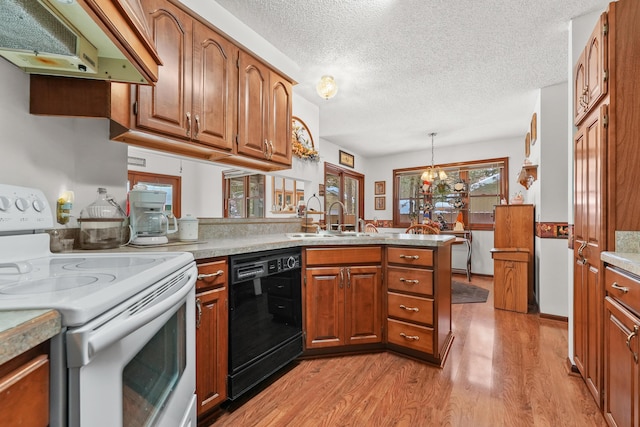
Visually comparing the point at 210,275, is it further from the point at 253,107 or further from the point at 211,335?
the point at 253,107

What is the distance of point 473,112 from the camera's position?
13.1 feet

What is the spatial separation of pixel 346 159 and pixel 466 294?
3.26 metres

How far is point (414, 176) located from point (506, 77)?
10.7ft

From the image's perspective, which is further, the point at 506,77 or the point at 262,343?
the point at 506,77

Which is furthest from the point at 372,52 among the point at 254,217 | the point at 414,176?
the point at 414,176

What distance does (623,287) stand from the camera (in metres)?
1.21

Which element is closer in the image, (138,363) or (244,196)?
(138,363)

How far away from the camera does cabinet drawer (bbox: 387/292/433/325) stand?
205cm

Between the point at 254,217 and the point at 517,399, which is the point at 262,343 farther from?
the point at 517,399

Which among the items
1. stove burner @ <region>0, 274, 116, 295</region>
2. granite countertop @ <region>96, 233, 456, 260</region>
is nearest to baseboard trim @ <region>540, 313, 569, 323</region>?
granite countertop @ <region>96, 233, 456, 260</region>

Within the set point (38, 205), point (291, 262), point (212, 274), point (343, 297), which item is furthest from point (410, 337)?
point (38, 205)

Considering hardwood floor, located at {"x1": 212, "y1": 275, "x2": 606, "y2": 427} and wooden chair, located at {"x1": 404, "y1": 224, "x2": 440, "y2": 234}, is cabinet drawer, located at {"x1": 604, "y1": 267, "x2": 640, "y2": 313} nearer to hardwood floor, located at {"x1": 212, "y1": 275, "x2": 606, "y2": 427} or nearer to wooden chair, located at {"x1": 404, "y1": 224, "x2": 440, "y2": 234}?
hardwood floor, located at {"x1": 212, "y1": 275, "x2": 606, "y2": 427}

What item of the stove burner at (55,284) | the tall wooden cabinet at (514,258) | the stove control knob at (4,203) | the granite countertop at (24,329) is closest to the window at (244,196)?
the stove control knob at (4,203)

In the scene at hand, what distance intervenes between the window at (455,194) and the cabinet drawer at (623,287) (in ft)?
13.4
